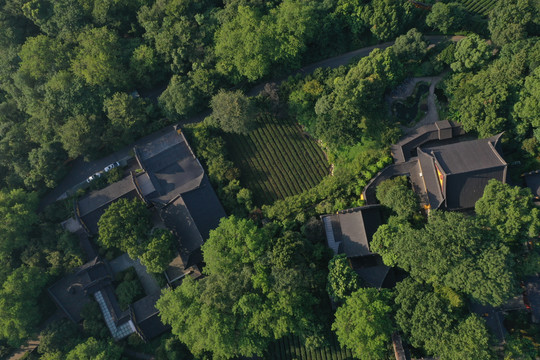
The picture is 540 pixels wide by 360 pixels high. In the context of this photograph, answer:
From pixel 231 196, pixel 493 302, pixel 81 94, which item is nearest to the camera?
pixel 493 302

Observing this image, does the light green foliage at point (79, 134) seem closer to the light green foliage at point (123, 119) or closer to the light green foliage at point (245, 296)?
the light green foliage at point (123, 119)

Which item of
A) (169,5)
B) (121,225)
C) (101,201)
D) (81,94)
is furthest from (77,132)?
(169,5)

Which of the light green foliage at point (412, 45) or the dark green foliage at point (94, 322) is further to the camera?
the light green foliage at point (412, 45)

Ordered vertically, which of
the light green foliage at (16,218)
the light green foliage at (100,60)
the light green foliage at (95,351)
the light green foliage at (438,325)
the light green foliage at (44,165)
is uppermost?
the light green foliage at (100,60)

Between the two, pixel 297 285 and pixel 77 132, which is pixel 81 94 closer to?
pixel 77 132

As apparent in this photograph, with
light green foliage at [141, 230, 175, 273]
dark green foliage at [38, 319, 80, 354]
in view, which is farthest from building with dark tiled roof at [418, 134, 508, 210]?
dark green foliage at [38, 319, 80, 354]

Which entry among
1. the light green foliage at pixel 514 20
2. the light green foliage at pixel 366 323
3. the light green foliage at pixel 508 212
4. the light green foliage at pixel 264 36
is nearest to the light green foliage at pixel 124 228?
the light green foliage at pixel 264 36

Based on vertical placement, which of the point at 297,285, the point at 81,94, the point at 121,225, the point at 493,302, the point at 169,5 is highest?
the point at 169,5

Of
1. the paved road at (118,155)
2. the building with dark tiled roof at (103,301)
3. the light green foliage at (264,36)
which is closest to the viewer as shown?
the building with dark tiled roof at (103,301)
